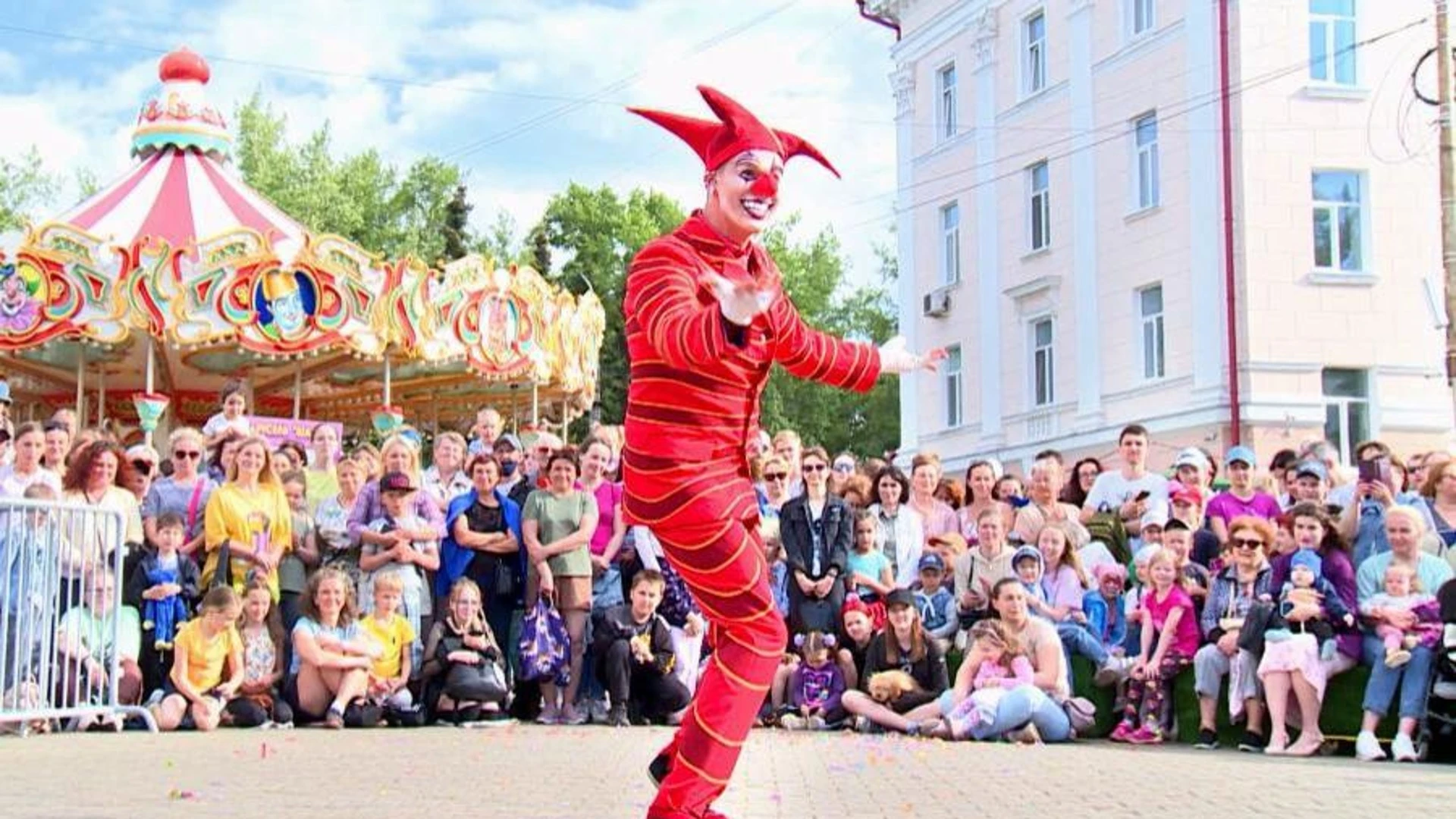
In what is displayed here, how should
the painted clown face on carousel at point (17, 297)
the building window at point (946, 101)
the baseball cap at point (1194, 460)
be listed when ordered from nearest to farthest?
the baseball cap at point (1194, 460)
the painted clown face on carousel at point (17, 297)
the building window at point (946, 101)

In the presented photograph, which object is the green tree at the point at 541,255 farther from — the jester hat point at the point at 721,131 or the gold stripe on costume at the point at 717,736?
the gold stripe on costume at the point at 717,736

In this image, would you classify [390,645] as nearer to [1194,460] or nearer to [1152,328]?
[1194,460]

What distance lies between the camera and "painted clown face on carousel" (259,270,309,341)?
21172mm

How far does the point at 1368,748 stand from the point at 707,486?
569 cm

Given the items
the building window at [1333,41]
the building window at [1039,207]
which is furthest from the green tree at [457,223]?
the building window at [1333,41]

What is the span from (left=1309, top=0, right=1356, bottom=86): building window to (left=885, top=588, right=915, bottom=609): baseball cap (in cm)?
1641

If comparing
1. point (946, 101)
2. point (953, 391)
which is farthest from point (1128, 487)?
point (946, 101)

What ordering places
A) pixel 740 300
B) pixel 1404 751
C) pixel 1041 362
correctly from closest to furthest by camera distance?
pixel 740 300 → pixel 1404 751 → pixel 1041 362

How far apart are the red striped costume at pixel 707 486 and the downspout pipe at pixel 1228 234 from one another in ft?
64.6

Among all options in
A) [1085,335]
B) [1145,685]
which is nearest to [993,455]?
[1085,335]

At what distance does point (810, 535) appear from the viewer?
11383 millimetres

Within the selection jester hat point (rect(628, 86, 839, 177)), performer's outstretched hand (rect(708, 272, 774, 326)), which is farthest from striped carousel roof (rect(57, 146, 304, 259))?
performer's outstretched hand (rect(708, 272, 774, 326))

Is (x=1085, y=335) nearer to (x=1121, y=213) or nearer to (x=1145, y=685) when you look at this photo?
(x=1121, y=213)

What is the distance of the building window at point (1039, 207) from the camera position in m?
28.8
